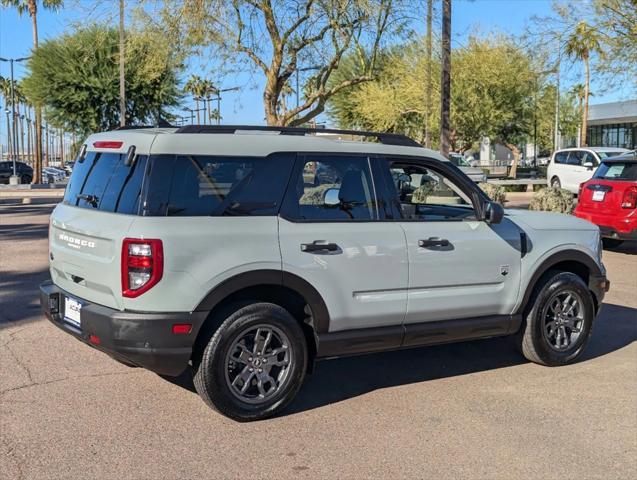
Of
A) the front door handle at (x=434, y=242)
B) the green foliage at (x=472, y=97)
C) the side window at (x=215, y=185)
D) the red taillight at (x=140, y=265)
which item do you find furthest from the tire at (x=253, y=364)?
the green foliage at (x=472, y=97)

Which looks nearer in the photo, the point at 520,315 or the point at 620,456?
the point at 620,456

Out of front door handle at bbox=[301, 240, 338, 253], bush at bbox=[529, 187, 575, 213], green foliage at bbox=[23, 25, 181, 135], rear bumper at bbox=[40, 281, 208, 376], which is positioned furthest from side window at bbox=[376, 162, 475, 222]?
green foliage at bbox=[23, 25, 181, 135]

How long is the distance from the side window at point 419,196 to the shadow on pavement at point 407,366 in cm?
132

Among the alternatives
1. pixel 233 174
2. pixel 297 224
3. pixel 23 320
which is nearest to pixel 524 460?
pixel 297 224

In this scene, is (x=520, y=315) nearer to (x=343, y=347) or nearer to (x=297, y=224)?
(x=343, y=347)

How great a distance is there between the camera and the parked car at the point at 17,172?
44.7m

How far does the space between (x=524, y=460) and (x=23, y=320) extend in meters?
5.37

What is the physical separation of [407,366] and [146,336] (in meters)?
2.56

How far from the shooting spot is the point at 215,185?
15.3 ft

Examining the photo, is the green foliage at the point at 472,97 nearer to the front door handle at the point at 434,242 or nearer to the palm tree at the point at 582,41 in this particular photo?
the palm tree at the point at 582,41

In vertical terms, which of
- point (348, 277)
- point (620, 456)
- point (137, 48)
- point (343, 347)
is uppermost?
point (137, 48)

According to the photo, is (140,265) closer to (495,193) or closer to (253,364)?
(253,364)

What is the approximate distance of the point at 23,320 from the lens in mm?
7391

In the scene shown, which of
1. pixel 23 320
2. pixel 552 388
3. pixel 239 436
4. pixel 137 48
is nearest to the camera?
pixel 239 436
